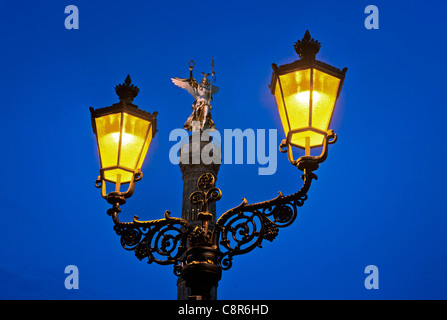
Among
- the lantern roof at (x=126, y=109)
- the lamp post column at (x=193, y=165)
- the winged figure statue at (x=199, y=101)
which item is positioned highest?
the winged figure statue at (x=199, y=101)

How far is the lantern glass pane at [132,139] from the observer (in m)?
4.25

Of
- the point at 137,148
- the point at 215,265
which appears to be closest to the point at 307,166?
the point at 215,265

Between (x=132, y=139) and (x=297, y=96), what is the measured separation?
1264 millimetres

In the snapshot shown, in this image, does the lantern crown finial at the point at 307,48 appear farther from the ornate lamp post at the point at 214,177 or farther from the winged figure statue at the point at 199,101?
the winged figure statue at the point at 199,101

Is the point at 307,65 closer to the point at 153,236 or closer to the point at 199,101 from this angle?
the point at 153,236

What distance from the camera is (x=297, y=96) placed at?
3.76 meters

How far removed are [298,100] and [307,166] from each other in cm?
42

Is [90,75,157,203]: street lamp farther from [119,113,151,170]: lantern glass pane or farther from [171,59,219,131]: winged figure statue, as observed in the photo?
[171,59,219,131]: winged figure statue

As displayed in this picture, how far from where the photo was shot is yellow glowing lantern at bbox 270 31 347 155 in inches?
146

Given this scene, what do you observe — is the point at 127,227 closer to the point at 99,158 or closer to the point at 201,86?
the point at 99,158

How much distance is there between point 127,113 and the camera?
4.32m

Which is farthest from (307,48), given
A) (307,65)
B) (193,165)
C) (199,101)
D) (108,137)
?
(199,101)

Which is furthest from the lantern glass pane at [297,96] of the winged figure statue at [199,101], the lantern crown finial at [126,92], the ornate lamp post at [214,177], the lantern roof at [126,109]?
the winged figure statue at [199,101]

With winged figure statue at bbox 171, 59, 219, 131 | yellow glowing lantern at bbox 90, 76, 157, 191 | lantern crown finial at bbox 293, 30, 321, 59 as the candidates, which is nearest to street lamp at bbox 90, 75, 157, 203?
yellow glowing lantern at bbox 90, 76, 157, 191
